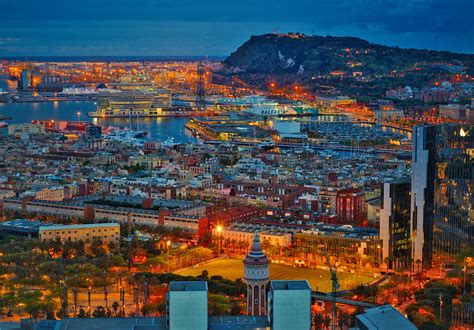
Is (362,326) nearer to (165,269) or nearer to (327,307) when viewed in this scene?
(327,307)

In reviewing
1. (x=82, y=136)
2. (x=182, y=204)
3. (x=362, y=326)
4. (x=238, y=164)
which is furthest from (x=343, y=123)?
(x=362, y=326)

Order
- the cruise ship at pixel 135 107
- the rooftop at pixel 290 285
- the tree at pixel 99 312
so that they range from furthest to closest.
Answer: the cruise ship at pixel 135 107 < the tree at pixel 99 312 < the rooftop at pixel 290 285

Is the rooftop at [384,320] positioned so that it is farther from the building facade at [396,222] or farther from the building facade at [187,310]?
the building facade at [396,222]

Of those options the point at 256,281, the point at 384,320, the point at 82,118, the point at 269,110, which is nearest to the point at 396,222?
the point at 256,281

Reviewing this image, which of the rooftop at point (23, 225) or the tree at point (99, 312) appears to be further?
the rooftop at point (23, 225)

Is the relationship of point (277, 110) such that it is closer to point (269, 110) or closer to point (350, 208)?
point (269, 110)

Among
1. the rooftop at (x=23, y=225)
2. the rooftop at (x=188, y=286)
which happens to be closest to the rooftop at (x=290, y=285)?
the rooftop at (x=188, y=286)

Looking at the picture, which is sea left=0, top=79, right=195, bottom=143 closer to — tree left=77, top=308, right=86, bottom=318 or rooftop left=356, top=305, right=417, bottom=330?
tree left=77, top=308, right=86, bottom=318
